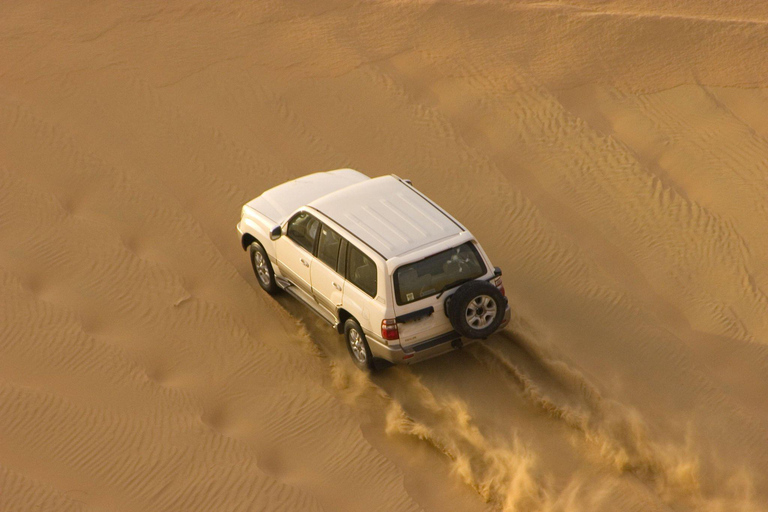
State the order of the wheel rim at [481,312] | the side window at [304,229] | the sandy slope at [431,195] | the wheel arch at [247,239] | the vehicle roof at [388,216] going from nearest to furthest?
the sandy slope at [431,195] → the wheel rim at [481,312] → the vehicle roof at [388,216] → the side window at [304,229] → the wheel arch at [247,239]

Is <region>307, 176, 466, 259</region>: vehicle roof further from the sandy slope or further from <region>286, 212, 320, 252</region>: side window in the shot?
the sandy slope

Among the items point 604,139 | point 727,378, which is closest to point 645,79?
point 604,139

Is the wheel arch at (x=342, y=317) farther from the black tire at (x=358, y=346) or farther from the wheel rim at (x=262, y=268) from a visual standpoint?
the wheel rim at (x=262, y=268)

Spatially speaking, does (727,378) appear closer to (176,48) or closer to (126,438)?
(126,438)

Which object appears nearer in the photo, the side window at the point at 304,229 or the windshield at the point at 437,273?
the windshield at the point at 437,273

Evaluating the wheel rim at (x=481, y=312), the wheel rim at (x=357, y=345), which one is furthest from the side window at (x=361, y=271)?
the wheel rim at (x=481, y=312)

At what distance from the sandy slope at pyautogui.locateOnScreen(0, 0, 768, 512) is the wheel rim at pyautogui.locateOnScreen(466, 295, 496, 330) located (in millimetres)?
737

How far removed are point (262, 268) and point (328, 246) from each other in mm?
1591

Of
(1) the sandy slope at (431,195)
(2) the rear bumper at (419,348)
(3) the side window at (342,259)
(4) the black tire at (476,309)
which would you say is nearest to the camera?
(1) the sandy slope at (431,195)

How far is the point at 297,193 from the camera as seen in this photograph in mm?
10703

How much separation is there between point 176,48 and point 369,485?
Answer: 31.7 feet

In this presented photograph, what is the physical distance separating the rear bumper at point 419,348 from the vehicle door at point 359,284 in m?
0.22

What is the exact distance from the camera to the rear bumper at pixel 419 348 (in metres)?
8.85

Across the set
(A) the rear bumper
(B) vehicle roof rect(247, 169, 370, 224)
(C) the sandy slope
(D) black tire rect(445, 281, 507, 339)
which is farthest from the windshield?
(B) vehicle roof rect(247, 169, 370, 224)
